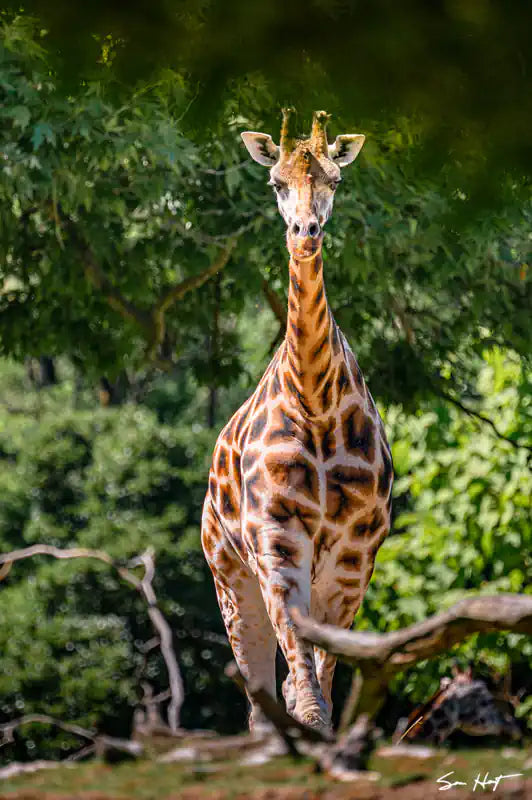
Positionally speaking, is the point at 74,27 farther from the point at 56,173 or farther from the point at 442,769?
the point at 56,173

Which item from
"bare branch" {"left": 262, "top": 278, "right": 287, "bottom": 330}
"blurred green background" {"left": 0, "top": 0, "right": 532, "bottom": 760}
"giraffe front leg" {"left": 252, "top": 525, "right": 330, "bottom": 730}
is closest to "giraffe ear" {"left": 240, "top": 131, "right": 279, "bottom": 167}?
"blurred green background" {"left": 0, "top": 0, "right": 532, "bottom": 760}

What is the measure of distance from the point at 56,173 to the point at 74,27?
6.40 metres

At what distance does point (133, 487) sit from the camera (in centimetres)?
1555

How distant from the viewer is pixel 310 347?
555cm

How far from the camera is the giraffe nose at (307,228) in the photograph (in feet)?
16.3

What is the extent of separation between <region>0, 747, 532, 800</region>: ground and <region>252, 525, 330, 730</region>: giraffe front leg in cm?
272

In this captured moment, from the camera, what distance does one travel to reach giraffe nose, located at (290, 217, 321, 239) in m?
4.96

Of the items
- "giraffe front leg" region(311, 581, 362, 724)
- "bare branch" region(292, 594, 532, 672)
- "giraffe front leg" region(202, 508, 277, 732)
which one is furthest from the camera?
"giraffe front leg" region(202, 508, 277, 732)

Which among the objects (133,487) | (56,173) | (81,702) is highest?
(56,173)

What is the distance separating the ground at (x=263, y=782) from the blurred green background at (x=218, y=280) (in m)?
1.44

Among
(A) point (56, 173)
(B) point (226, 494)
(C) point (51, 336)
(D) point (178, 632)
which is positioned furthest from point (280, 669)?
(B) point (226, 494)
